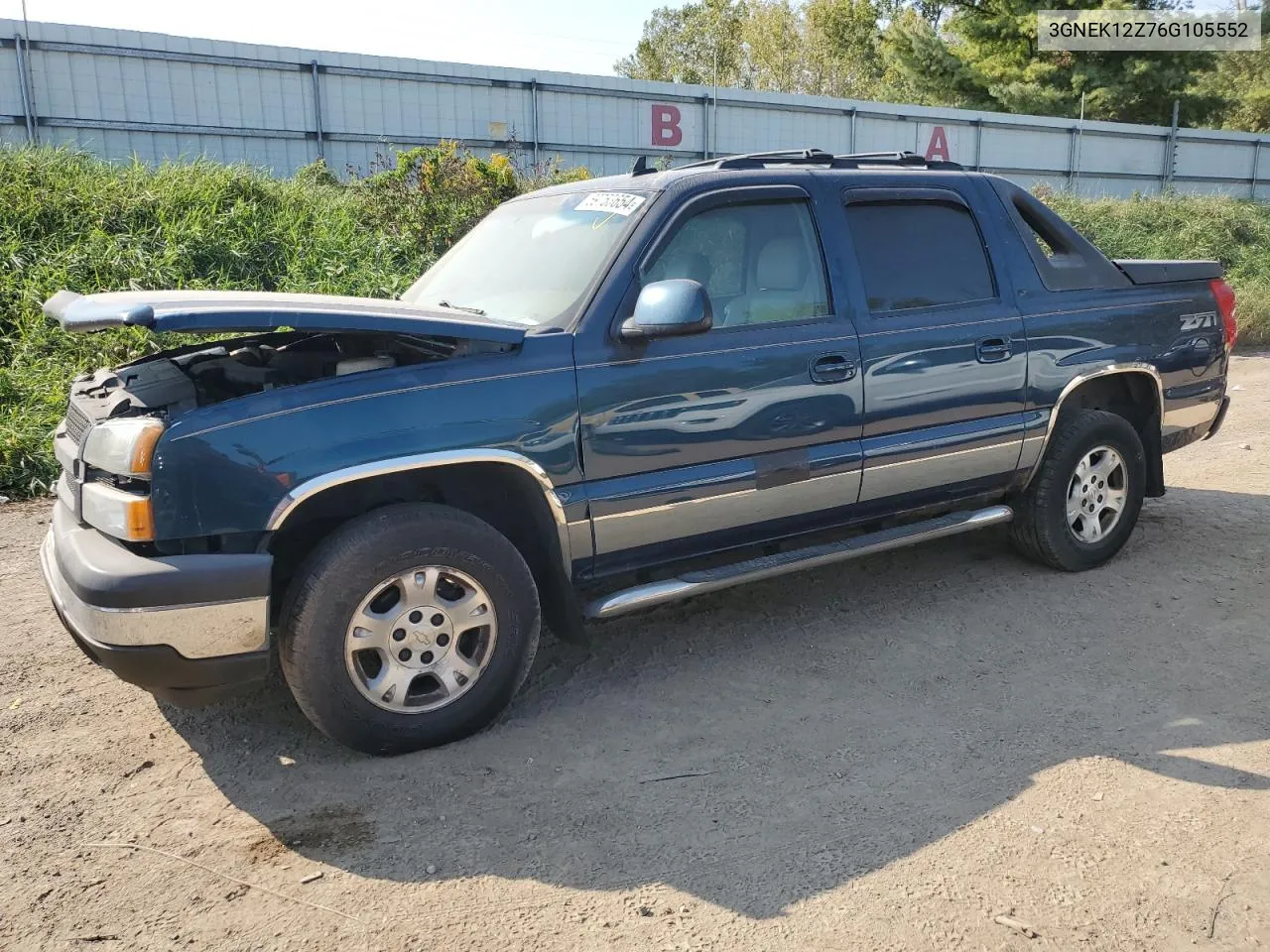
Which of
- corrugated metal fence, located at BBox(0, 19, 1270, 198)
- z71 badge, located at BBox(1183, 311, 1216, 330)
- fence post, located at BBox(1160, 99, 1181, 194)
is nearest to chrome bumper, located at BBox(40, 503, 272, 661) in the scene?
z71 badge, located at BBox(1183, 311, 1216, 330)

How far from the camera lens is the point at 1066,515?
5.02 meters

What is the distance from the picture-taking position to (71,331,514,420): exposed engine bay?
3.44 metres

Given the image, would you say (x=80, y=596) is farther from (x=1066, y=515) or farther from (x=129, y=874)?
(x=1066, y=515)

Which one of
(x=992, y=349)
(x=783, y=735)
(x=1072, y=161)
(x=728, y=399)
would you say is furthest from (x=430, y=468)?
(x=1072, y=161)

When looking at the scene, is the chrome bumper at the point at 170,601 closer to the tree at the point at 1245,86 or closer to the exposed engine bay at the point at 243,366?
the exposed engine bay at the point at 243,366

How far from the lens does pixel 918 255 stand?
14.8 ft

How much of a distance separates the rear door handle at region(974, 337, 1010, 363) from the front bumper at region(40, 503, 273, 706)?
3.07 meters

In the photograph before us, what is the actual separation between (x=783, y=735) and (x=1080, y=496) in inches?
93.9

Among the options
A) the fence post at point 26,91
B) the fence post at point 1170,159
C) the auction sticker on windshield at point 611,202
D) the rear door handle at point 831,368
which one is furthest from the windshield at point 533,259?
the fence post at point 1170,159

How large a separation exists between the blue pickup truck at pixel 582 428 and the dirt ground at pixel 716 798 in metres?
0.35

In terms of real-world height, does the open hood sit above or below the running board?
above

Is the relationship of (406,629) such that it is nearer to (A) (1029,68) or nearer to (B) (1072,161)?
(B) (1072,161)

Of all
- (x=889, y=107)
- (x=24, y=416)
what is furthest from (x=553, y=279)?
(x=889, y=107)

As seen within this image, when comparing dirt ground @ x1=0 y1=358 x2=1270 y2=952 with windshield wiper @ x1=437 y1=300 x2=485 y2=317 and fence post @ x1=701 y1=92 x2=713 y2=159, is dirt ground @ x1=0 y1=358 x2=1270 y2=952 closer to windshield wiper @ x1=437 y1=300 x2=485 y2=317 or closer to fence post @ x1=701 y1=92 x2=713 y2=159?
windshield wiper @ x1=437 y1=300 x2=485 y2=317
